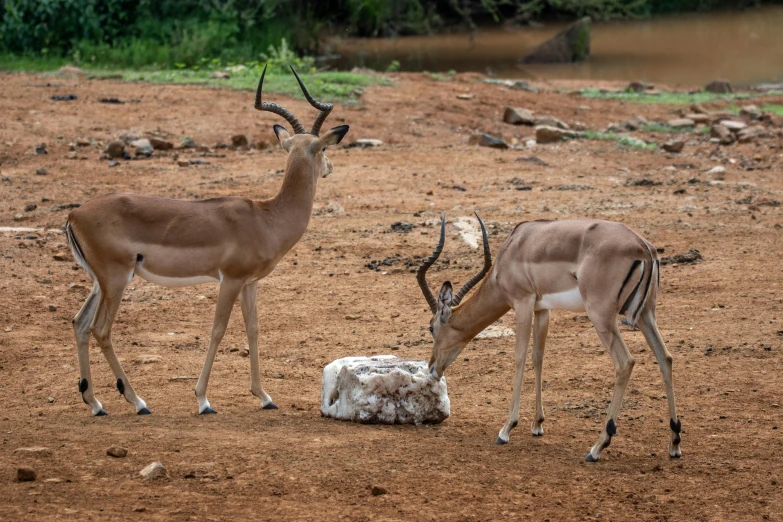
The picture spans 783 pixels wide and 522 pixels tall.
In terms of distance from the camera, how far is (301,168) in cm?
737

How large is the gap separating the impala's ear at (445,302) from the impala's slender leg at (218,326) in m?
1.34

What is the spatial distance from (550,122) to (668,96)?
493 cm

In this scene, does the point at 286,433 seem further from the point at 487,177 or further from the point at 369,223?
the point at 487,177

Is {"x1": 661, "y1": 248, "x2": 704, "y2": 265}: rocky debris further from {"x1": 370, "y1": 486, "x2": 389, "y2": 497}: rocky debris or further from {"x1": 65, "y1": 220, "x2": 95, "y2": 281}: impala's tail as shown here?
{"x1": 65, "y1": 220, "x2": 95, "y2": 281}: impala's tail

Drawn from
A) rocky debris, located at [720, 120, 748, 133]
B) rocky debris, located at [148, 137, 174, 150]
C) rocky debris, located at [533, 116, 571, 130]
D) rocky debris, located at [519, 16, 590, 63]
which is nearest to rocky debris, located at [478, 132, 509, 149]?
rocky debris, located at [533, 116, 571, 130]

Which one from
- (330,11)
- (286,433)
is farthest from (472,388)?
(330,11)

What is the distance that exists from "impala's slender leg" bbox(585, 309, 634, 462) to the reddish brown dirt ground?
0.47 feet

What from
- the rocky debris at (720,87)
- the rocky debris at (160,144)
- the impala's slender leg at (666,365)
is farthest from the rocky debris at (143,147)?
the rocky debris at (720,87)

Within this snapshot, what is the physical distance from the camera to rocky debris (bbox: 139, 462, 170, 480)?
5395 mm

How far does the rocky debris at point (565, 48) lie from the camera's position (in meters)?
31.3

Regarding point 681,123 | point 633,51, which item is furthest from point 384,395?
point 633,51

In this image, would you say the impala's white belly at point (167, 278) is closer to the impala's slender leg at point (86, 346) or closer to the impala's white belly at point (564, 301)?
the impala's slender leg at point (86, 346)

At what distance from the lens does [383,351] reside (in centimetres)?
839

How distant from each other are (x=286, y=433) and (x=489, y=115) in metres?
13.7
